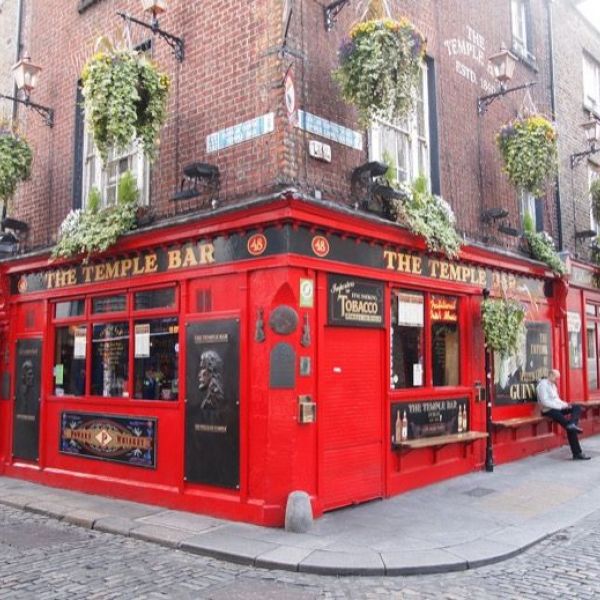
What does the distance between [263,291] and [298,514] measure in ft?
8.45

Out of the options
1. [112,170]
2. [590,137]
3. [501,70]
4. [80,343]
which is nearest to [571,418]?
[501,70]

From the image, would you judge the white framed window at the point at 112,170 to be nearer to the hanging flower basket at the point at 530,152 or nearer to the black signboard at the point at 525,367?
the hanging flower basket at the point at 530,152

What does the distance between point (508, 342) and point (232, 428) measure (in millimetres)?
5150

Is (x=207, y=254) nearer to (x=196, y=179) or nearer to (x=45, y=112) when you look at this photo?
(x=196, y=179)

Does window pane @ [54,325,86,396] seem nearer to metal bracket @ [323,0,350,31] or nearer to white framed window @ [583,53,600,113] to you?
metal bracket @ [323,0,350,31]

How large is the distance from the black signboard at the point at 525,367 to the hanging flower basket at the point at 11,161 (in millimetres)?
8653

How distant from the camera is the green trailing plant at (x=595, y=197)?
1516cm

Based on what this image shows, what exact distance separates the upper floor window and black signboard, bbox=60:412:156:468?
34.1ft

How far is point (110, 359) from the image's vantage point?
10.1m

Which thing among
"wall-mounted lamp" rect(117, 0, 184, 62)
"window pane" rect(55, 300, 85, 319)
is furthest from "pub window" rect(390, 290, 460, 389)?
"window pane" rect(55, 300, 85, 319)

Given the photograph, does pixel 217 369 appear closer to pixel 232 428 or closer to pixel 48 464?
pixel 232 428

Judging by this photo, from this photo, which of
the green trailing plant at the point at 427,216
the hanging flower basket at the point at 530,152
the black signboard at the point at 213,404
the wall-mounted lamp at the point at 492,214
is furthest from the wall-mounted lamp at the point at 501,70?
the black signboard at the point at 213,404

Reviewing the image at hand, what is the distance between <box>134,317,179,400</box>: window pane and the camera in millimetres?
9125

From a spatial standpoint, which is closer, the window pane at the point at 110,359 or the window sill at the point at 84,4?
the window pane at the point at 110,359
